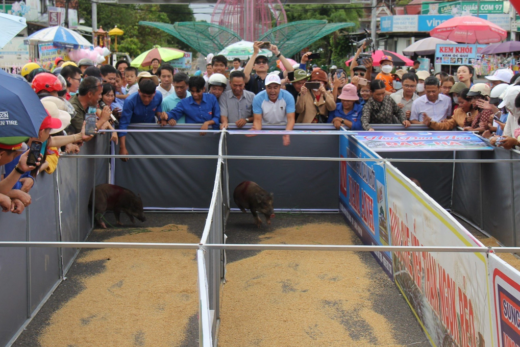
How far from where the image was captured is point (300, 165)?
9.42m

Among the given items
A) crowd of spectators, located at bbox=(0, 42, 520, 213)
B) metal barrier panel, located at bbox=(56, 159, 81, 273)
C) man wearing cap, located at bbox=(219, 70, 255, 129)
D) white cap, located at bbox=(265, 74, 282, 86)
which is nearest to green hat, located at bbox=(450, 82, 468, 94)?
crowd of spectators, located at bbox=(0, 42, 520, 213)

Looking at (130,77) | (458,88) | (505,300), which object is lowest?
(505,300)

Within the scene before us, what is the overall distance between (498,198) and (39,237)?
19.6 feet

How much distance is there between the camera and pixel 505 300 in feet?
10.4

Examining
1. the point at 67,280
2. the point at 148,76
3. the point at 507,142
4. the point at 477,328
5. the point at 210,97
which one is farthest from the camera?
the point at 148,76

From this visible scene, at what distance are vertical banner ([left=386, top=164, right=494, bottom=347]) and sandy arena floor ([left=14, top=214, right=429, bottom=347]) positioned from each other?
323mm

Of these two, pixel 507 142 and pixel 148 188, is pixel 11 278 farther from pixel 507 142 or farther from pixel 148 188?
pixel 507 142

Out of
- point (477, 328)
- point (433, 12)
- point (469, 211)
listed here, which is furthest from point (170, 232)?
point (433, 12)

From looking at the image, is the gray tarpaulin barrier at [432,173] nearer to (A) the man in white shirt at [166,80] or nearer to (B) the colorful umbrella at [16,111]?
(A) the man in white shirt at [166,80]

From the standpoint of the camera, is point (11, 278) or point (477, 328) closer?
point (477, 328)

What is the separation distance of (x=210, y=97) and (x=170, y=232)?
2.29 metres

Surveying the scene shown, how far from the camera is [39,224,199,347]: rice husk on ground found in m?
4.94

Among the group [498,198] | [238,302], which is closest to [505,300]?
[238,302]

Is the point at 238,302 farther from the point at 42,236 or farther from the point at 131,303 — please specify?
the point at 42,236
